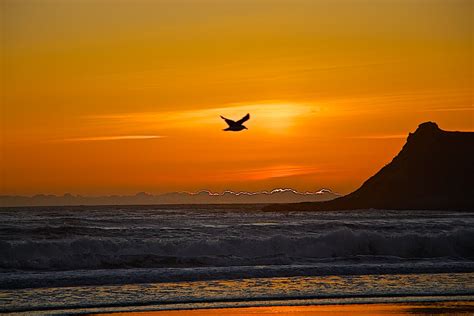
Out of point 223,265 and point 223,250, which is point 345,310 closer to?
point 223,265

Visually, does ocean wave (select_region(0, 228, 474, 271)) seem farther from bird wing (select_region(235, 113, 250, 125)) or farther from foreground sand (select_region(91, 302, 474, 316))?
foreground sand (select_region(91, 302, 474, 316))

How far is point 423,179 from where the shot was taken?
3359 inches

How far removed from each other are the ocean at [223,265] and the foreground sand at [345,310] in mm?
674

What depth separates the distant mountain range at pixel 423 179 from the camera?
3145 inches

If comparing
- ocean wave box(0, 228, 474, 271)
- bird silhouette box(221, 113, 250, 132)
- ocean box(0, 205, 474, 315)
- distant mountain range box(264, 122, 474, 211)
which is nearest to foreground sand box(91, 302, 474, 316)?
ocean box(0, 205, 474, 315)

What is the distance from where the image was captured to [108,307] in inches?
672

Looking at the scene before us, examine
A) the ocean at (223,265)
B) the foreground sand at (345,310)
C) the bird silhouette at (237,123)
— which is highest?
the bird silhouette at (237,123)

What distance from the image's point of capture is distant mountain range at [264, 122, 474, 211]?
79875mm

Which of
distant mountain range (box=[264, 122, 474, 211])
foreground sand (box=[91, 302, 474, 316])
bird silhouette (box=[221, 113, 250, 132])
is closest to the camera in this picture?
foreground sand (box=[91, 302, 474, 316])

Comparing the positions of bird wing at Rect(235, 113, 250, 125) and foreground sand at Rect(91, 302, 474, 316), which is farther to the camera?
bird wing at Rect(235, 113, 250, 125)

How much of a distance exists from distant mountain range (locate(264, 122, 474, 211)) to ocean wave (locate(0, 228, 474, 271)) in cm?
4431

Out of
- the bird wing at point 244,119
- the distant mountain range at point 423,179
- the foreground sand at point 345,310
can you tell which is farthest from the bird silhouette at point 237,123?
the distant mountain range at point 423,179

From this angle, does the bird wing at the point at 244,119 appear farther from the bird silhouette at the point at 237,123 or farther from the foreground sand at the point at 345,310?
the foreground sand at the point at 345,310

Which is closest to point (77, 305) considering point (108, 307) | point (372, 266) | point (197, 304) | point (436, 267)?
point (108, 307)
